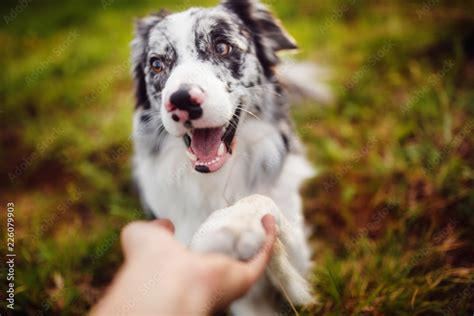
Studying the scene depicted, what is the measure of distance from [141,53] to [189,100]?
103 centimetres

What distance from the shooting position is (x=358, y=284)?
2.32 metres

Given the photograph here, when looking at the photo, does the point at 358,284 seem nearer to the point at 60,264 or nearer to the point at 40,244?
the point at 60,264

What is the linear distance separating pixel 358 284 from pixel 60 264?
2.11m

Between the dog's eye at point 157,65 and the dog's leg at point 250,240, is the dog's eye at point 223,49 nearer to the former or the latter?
the dog's eye at point 157,65

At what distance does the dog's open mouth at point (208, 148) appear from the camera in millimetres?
2008

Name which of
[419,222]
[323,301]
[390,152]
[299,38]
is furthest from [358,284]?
[299,38]

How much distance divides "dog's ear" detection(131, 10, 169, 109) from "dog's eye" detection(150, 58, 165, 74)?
0.23 meters

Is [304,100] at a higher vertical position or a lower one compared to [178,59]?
lower

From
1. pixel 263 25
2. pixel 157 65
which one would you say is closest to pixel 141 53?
pixel 157 65

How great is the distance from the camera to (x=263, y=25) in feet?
8.61

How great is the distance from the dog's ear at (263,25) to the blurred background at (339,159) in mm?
1332

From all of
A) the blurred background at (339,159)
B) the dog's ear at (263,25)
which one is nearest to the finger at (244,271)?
the blurred background at (339,159)

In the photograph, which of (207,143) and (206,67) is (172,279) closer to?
(207,143)

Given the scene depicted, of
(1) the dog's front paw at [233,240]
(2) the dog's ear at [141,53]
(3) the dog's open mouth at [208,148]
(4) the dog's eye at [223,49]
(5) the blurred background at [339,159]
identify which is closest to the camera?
(1) the dog's front paw at [233,240]
